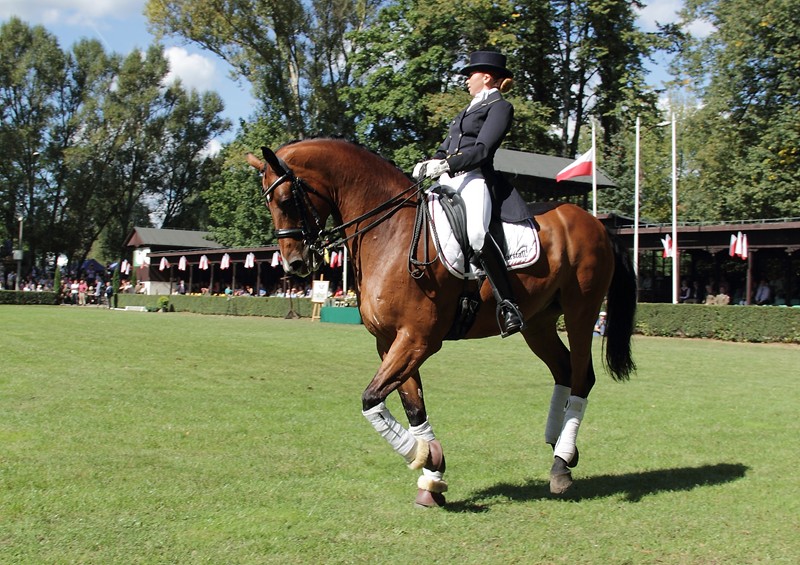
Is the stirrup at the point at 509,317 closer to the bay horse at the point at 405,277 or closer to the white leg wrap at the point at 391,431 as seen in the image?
the bay horse at the point at 405,277

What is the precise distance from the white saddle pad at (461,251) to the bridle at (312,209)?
1.05 ft

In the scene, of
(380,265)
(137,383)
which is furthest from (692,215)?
(380,265)

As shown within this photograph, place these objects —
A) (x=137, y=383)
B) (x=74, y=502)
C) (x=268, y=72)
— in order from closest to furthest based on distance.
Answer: (x=74, y=502) < (x=137, y=383) < (x=268, y=72)

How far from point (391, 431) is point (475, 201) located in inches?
80.7

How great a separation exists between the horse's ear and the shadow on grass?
9.95ft

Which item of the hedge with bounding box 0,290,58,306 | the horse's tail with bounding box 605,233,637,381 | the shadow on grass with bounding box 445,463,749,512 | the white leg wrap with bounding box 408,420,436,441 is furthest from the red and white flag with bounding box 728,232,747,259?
the hedge with bounding box 0,290,58,306

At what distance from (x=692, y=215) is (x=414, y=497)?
4606 cm

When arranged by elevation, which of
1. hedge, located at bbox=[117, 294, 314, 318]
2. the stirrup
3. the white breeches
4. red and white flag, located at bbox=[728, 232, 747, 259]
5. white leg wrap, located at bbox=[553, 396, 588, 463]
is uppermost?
red and white flag, located at bbox=[728, 232, 747, 259]

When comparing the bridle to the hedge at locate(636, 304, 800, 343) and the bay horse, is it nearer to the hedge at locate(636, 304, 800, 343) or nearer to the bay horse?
the bay horse

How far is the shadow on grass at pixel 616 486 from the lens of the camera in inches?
262

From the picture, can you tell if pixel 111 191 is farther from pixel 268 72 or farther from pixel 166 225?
pixel 268 72

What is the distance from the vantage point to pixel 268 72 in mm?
53469

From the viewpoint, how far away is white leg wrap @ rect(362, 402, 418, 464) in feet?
20.9

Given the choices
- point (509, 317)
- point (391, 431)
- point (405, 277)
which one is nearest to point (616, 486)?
point (509, 317)
